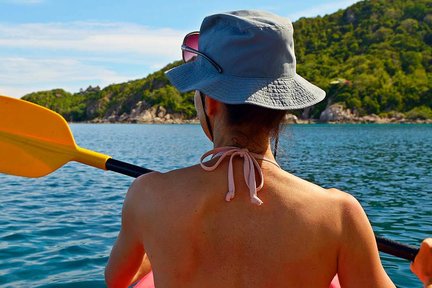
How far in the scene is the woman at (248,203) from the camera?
1567mm

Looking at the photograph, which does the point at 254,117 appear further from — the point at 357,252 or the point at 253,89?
the point at 357,252

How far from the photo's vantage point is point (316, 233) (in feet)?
5.13

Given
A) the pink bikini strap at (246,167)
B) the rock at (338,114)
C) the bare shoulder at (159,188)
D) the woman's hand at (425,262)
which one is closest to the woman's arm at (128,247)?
the bare shoulder at (159,188)

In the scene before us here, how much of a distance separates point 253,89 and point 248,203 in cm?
35

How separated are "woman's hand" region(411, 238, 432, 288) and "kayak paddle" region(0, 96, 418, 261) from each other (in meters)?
2.29

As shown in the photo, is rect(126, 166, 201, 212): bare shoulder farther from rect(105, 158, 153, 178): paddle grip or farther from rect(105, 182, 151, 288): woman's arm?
rect(105, 158, 153, 178): paddle grip

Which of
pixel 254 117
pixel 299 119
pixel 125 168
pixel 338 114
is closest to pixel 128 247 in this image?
pixel 254 117

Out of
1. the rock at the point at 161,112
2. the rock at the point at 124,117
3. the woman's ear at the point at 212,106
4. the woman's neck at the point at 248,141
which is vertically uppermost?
the woman's ear at the point at 212,106

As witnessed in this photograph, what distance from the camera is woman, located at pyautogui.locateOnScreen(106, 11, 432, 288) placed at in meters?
1.57

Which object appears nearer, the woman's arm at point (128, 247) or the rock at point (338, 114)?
the woman's arm at point (128, 247)

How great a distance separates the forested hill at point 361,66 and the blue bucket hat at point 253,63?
3835 inches

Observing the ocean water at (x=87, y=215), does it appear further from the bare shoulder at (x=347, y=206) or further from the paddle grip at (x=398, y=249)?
the paddle grip at (x=398, y=249)

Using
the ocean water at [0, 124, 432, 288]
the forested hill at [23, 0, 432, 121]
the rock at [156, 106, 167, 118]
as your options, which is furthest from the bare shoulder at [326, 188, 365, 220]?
the rock at [156, 106, 167, 118]

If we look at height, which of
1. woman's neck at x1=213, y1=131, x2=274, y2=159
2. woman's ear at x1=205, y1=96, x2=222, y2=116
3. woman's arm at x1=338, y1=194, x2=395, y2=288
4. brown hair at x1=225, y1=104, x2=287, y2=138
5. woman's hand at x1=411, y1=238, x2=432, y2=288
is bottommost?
woman's hand at x1=411, y1=238, x2=432, y2=288
